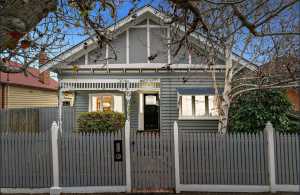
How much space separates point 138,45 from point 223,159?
7721 mm

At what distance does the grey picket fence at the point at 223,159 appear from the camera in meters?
7.18

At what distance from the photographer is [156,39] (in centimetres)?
1355

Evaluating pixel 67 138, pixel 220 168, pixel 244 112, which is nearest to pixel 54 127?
pixel 67 138

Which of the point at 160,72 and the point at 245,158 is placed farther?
the point at 160,72

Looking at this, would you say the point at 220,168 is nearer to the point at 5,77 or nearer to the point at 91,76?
the point at 91,76

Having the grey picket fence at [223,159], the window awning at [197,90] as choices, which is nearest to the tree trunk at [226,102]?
the window awning at [197,90]

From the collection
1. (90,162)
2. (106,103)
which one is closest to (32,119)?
(106,103)

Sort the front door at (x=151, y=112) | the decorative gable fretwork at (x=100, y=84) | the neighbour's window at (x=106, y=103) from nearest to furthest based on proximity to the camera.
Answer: the decorative gable fretwork at (x=100, y=84), the neighbour's window at (x=106, y=103), the front door at (x=151, y=112)

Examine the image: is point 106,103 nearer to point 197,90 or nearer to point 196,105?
point 196,105

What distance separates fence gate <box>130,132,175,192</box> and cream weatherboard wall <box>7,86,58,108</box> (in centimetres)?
1502

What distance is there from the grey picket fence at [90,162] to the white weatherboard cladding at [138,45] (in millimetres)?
6655

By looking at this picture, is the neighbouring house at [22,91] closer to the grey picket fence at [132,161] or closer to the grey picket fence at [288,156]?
the grey picket fence at [132,161]

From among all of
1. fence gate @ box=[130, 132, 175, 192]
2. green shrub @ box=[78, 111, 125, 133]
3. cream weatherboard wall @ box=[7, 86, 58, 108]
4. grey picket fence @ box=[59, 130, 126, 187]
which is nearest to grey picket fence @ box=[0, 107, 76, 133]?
green shrub @ box=[78, 111, 125, 133]

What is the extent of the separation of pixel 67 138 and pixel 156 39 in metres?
7.61
